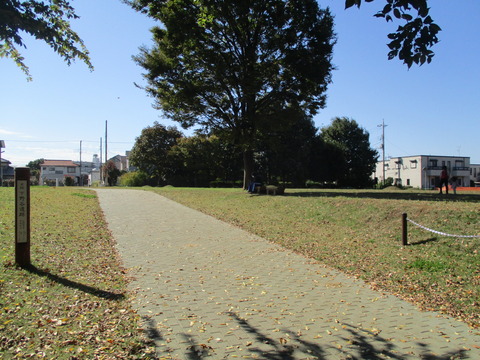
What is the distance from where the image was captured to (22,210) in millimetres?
6926

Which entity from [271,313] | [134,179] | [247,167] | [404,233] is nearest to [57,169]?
[134,179]

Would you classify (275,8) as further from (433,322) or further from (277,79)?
(433,322)

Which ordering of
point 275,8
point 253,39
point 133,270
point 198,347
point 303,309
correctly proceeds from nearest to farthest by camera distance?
point 198,347 → point 303,309 → point 133,270 → point 275,8 → point 253,39

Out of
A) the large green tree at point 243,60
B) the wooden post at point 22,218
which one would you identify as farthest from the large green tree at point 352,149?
the wooden post at point 22,218

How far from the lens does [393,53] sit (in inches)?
206

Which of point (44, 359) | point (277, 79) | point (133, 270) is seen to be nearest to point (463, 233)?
point (133, 270)

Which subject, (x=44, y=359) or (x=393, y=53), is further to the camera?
(x=393, y=53)

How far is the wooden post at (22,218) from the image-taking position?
268 inches

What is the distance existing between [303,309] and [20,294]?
3.87 metres

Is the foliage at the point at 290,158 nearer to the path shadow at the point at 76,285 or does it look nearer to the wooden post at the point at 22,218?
the wooden post at the point at 22,218

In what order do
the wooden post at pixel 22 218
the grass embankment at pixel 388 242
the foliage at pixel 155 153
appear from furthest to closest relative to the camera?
the foliage at pixel 155 153, the wooden post at pixel 22 218, the grass embankment at pixel 388 242

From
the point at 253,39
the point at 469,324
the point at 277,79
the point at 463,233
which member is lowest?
the point at 469,324

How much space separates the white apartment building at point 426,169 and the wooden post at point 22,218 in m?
78.0

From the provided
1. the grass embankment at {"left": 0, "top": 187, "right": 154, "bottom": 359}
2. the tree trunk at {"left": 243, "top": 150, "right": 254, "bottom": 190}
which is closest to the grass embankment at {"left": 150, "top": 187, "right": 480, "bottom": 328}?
the grass embankment at {"left": 0, "top": 187, "right": 154, "bottom": 359}
